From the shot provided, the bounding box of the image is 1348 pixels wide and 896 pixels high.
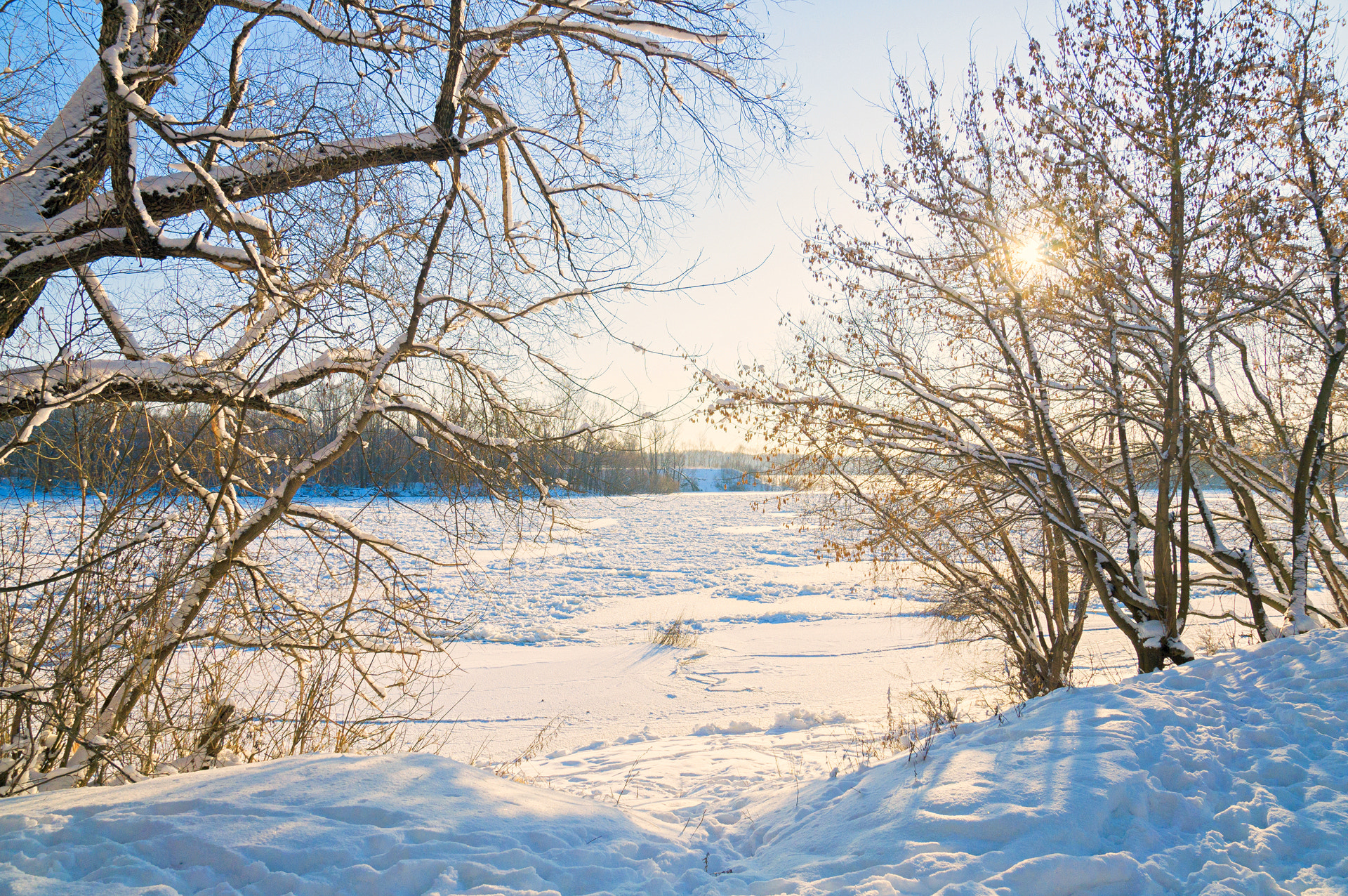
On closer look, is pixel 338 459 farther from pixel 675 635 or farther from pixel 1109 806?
pixel 675 635

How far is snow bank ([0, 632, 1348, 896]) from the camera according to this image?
8.02 feet

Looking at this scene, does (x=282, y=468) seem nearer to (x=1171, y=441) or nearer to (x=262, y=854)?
(x=262, y=854)

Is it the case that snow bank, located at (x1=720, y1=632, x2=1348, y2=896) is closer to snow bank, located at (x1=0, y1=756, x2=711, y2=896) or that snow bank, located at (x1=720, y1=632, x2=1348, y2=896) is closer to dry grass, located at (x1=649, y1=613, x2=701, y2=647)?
snow bank, located at (x1=0, y1=756, x2=711, y2=896)

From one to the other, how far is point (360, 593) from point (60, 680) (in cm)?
929

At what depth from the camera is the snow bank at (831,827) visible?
8.02 feet

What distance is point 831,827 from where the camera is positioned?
340cm

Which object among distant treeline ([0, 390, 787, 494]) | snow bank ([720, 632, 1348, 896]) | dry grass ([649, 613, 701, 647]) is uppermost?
distant treeline ([0, 390, 787, 494])

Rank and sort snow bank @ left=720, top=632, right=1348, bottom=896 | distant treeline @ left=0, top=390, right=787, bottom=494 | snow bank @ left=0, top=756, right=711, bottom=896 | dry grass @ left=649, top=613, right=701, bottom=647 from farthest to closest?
1. dry grass @ left=649, top=613, right=701, bottom=647
2. distant treeline @ left=0, top=390, right=787, bottom=494
3. snow bank @ left=720, top=632, right=1348, bottom=896
4. snow bank @ left=0, top=756, right=711, bottom=896

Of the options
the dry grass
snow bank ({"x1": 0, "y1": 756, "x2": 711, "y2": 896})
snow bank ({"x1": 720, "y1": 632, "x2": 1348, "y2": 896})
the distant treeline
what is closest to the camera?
snow bank ({"x1": 0, "y1": 756, "x2": 711, "y2": 896})

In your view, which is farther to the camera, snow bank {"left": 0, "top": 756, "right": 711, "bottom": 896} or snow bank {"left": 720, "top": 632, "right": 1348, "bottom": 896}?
snow bank {"left": 720, "top": 632, "right": 1348, "bottom": 896}

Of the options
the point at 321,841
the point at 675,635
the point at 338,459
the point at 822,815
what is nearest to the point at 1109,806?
the point at 822,815

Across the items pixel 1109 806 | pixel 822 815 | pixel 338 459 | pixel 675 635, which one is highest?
pixel 338 459

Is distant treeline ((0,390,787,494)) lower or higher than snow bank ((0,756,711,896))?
higher

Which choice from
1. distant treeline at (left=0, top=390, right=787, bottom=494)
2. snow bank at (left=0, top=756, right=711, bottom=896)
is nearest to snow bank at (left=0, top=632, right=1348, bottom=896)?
snow bank at (left=0, top=756, right=711, bottom=896)
